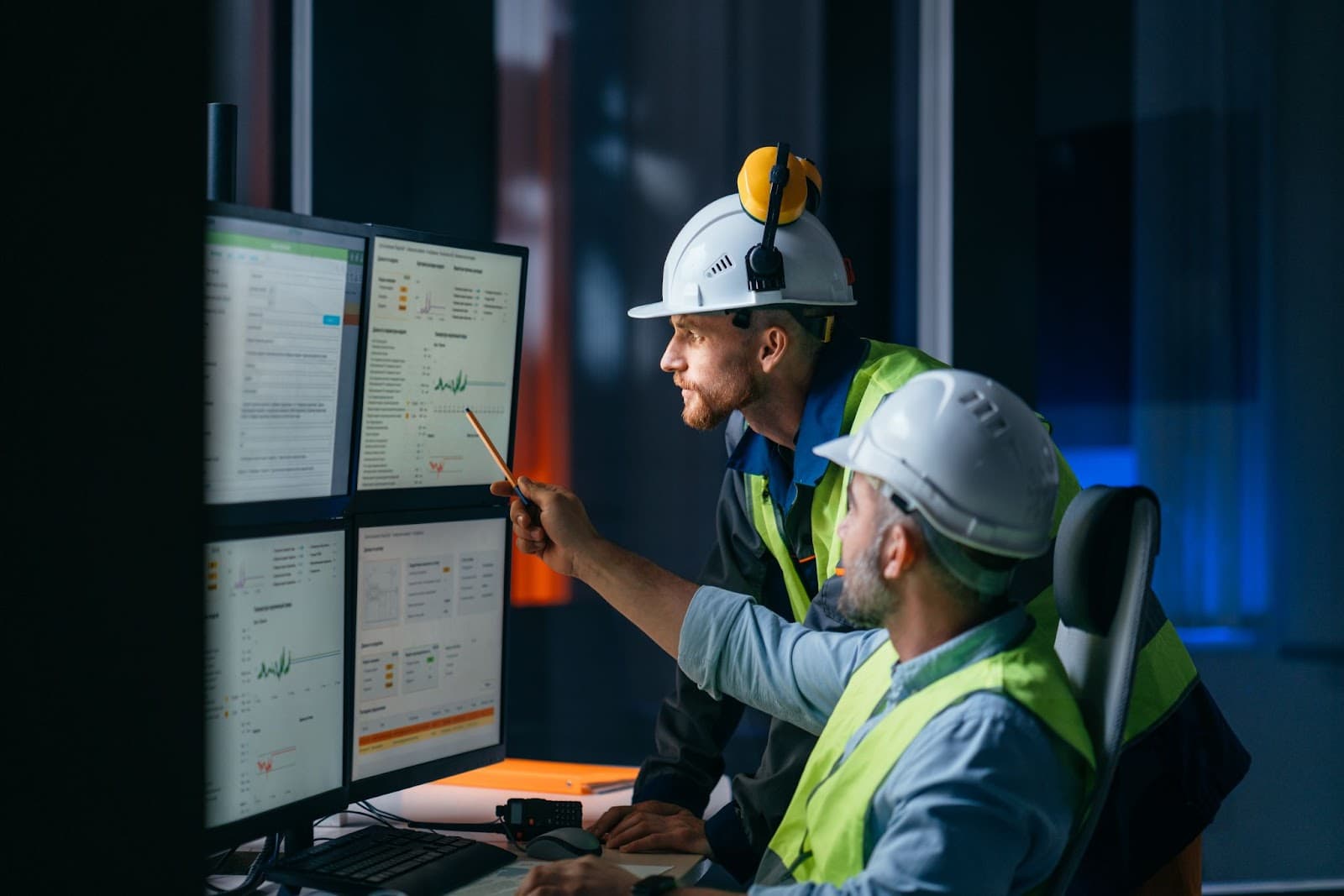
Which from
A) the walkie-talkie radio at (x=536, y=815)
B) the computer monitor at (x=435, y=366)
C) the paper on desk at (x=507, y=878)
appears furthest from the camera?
the walkie-talkie radio at (x=536, y=815)

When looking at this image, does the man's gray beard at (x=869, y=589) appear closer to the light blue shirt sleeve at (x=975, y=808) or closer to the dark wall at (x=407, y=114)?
the light blue shirt sleeve at (x=975, y=808)

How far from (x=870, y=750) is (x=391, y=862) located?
0.62 metres

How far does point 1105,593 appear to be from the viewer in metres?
1.28

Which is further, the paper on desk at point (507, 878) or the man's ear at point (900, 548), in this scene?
the paper on desk at point (507, 878)

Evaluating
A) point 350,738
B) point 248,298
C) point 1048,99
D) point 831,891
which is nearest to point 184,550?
point 831,891

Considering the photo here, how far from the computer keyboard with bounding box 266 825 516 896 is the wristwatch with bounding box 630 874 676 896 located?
30 centimetres

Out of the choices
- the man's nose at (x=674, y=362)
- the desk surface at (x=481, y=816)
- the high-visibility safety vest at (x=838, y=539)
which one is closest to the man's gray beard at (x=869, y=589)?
the high-visibility safety vest at (x=838, y=539)

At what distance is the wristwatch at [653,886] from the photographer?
4.24ft

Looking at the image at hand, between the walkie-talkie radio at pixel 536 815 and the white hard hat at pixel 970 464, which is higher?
the white hard hat at pixel 970 464

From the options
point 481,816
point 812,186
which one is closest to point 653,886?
point 481,816

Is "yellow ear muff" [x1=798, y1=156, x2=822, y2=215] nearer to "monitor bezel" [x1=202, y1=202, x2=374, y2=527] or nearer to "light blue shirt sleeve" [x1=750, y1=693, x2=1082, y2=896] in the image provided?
"monitor bezel" [x1=202, y1=202, x2=374, y2=527]

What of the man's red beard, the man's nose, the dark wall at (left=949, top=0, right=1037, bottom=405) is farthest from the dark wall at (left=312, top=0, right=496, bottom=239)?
the man's red beard

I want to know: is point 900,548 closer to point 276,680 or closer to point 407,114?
point 276,680

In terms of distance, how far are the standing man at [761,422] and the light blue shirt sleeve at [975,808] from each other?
54 cm
